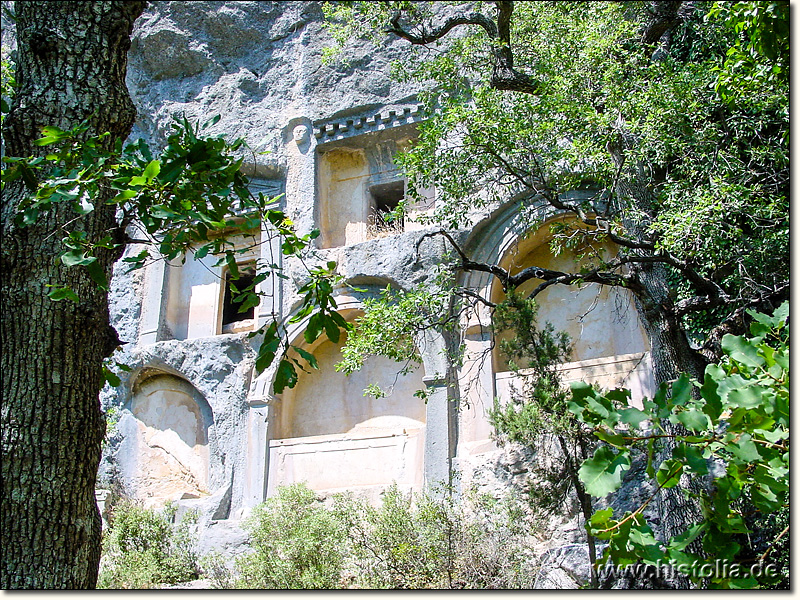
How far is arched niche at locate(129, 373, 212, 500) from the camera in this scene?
41.5ft

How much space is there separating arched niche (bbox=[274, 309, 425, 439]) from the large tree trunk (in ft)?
25.8

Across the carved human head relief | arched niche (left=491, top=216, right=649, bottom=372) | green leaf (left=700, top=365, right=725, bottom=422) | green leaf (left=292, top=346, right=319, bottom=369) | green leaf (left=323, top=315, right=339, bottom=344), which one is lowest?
green leaf (left=700, top=365, right=725, bottom=422)

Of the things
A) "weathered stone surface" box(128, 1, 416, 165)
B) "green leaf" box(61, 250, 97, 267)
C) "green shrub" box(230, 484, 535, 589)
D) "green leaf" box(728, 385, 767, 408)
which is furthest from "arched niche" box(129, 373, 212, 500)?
"green leaf" box(728, 385, 767, 408)

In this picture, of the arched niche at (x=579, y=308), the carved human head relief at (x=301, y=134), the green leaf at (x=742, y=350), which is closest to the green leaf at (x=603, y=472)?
the green leaf at (x=742, y=350)

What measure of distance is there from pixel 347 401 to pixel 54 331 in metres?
8.66

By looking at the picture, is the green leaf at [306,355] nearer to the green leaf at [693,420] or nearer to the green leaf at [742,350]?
the green leaf at [693,420]

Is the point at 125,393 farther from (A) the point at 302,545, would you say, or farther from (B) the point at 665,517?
(B) the point at 665,517

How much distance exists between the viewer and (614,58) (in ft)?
31.0

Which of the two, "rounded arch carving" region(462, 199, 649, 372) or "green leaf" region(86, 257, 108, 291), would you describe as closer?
"green leaf" region(86, 257, 108, 291)

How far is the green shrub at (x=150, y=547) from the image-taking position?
10.1 meters

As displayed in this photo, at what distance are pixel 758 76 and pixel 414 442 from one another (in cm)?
695

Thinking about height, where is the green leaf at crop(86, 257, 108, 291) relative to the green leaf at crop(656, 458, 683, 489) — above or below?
above

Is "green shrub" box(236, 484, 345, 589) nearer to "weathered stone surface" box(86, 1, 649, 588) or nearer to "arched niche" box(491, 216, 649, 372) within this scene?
"weathered stone surface" box(86, 1, 649, 588)

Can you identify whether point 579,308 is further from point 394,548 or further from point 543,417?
point 394,548
